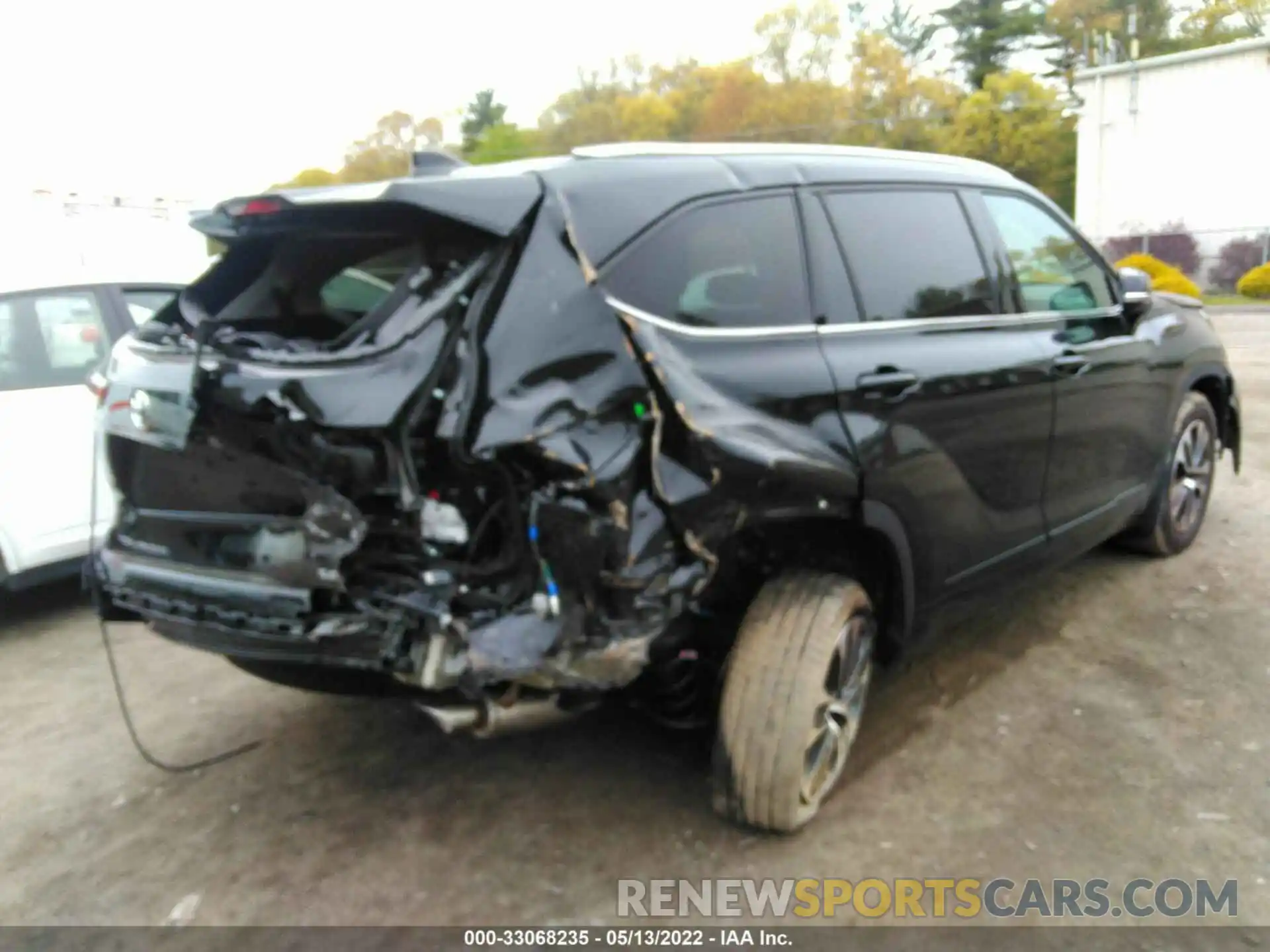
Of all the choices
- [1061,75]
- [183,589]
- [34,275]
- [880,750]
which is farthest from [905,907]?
[1061,75]

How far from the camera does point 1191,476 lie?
17.8 ft

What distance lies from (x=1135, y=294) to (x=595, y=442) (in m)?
3.21

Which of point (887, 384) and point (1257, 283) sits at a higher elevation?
point (887, 384)

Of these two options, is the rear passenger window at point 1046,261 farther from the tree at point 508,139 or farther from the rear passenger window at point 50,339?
the tree at point 508,139

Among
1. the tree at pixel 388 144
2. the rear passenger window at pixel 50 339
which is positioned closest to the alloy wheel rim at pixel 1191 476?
the rear passenger window at pixel 50 339

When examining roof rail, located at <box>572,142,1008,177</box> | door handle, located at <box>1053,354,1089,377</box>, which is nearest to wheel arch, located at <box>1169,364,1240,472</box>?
door handle, located at <box>1053,354,1089,377</box>

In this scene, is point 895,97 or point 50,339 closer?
point 50,339

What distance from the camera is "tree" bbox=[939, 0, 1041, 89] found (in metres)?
60.7

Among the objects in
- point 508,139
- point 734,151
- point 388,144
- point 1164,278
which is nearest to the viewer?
point 734,151

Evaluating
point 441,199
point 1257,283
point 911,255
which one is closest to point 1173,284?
point 1257,283

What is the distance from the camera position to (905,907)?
9.40ft

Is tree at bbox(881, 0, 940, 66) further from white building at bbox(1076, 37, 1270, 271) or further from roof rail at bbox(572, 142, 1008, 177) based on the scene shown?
roof rail at bbox(572, 142, 1008, 177)

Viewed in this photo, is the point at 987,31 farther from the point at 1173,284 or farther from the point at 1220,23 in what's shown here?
the point at 1173,284

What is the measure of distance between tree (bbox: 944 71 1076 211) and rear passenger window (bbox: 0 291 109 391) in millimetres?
45045
